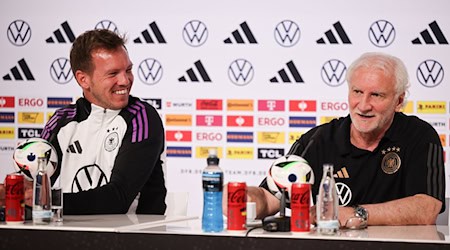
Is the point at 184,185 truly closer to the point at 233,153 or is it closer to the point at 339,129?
the point at 233,153

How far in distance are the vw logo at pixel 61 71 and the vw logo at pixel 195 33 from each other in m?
0.88

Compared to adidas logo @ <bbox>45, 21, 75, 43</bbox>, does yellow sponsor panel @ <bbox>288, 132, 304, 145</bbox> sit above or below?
below

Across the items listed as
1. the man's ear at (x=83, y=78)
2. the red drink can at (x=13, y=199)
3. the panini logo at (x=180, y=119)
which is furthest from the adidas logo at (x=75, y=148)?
the panini logo at (x=180, y=119)

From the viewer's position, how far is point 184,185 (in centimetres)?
566

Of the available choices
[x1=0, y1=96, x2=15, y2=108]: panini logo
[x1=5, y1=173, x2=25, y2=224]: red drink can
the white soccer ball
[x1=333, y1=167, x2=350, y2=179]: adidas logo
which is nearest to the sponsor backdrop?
[x1=0, y1=96, x2=15, y2=108]: panini logo

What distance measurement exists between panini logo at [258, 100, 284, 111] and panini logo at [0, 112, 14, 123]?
1792 millimetres

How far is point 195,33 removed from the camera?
5.65 meters

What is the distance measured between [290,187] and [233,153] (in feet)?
9.47

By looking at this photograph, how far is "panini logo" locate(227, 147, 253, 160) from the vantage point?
5594 mm

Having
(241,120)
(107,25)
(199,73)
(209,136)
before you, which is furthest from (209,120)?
(107,25)

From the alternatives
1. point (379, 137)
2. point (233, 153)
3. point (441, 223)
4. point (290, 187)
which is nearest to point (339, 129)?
point (379, 137)

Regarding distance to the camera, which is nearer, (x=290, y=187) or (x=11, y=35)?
(x=290, y=187)

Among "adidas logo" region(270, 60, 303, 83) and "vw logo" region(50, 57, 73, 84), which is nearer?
"adidas logo" region(270, 60, 303, 83)

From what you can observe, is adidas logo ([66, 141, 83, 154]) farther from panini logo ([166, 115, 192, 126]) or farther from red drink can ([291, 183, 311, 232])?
panini logo ([166, 115, 192, 126])
